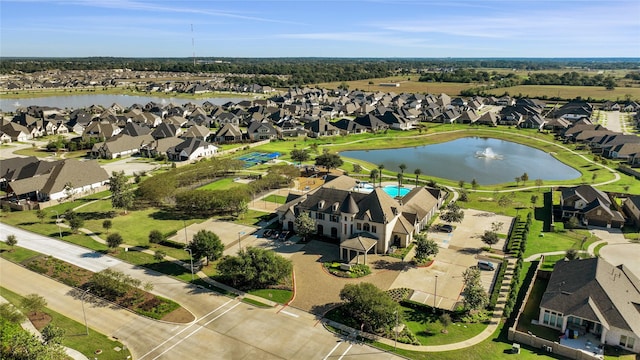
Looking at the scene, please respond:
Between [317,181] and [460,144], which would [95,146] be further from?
[460,144]

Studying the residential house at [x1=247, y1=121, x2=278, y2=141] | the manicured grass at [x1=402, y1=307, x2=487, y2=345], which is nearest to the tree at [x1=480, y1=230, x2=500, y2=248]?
the manicured grass at [x1=402, y1=307, x2=487, y2=345]

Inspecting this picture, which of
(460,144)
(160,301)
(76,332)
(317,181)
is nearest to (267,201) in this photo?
(317,181)

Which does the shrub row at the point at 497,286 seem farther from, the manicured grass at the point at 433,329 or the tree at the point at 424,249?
the tree at the point at 424,249

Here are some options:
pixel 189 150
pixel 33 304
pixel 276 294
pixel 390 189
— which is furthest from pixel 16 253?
pixel 390 189

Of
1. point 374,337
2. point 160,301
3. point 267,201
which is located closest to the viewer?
point 374,337

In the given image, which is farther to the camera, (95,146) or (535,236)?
(95,146)

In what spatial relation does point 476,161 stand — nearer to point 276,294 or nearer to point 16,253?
point 276,294

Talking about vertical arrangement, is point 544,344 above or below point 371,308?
below
